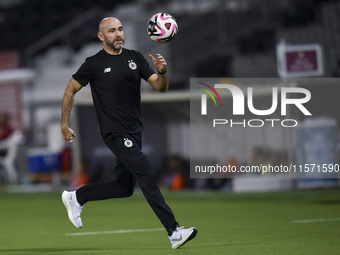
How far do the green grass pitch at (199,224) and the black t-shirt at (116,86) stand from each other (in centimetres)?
124

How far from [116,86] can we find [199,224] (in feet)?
11.1

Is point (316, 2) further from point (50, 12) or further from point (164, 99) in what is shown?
point (50, 12)

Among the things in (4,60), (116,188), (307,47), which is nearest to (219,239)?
(116,188)

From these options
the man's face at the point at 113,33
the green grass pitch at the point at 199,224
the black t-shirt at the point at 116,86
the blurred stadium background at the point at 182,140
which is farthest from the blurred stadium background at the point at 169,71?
the man's face at the point at 113,33

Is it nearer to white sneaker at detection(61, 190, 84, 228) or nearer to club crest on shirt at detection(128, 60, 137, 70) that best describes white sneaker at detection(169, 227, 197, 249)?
white sneaker at detection(61, 190, 84, 228)

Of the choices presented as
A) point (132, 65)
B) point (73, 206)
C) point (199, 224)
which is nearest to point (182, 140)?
point (199, 224)

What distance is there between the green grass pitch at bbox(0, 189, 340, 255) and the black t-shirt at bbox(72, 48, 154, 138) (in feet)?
4.05

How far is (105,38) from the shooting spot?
6750 millimetres

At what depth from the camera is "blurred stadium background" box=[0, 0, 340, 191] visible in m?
16.0

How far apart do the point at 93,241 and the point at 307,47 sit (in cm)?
706

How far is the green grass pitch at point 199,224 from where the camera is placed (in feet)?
22.7

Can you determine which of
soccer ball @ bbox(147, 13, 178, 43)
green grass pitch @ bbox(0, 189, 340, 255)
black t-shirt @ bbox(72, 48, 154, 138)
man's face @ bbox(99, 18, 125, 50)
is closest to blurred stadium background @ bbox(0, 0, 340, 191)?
green grass pitch @ bbox(0, 189, 340, 255)

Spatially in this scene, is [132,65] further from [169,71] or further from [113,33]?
[169,71]

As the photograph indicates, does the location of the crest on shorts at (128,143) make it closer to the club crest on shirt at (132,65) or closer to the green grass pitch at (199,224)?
the club crest on shirt at (132,65)
